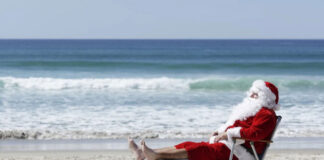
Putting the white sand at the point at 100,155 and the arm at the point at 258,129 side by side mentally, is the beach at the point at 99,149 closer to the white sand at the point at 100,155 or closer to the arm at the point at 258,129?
the white sand at the point at 100,155

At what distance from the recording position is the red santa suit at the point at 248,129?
14.6 feet

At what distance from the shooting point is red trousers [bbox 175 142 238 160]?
14.6 ft

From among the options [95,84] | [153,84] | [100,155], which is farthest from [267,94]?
[95,84]

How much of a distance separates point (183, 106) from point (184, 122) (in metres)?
2.37

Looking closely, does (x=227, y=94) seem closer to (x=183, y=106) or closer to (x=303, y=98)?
(x=303, y=98)

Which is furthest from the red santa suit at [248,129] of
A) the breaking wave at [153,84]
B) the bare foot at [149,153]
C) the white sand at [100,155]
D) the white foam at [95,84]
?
the white foam at [95,84]

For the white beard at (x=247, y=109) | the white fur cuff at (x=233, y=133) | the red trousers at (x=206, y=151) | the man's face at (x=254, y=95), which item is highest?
the man's face at (x=254, y=95)

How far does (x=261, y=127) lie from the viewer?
4457 millimetres

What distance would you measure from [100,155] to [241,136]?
251 centimetres

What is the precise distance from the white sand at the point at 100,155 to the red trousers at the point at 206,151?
1944mm

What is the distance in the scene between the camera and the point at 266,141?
4426mm

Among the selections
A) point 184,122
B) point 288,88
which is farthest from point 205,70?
point 184,122

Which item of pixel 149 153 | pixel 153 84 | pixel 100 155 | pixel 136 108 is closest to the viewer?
pixel 149 153

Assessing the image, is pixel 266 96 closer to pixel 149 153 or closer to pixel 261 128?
pixel 261 128
